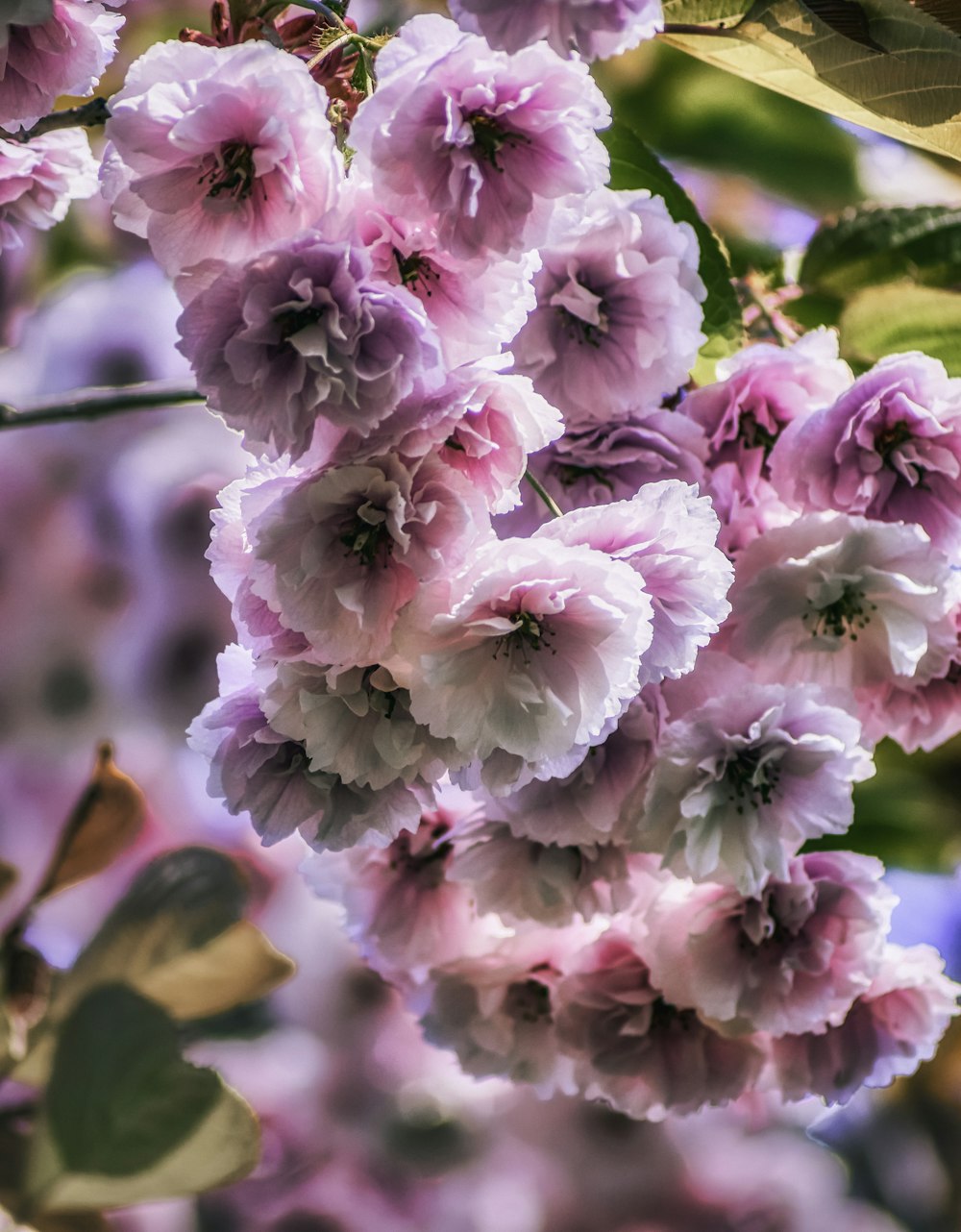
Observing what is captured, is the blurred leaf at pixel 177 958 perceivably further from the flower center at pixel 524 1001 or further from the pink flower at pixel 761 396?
the pink flower at pixel 761 396

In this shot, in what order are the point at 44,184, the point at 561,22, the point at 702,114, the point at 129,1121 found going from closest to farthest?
1. the point at 561,22
2. the point at 44,184
3. the point at 129,1121
4. the point at 702,114

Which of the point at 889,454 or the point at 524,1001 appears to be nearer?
the point at 889,454

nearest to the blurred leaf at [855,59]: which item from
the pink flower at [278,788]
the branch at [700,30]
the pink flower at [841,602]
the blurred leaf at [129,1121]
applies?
the branch at [700,30]

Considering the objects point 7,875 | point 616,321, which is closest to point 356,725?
point 616,321

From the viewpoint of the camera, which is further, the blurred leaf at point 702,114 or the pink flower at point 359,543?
the blurred leaf at point 702,114

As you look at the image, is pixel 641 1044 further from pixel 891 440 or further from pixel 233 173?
pixel 233 173

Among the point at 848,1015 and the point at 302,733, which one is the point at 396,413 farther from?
the point at 848,1015
